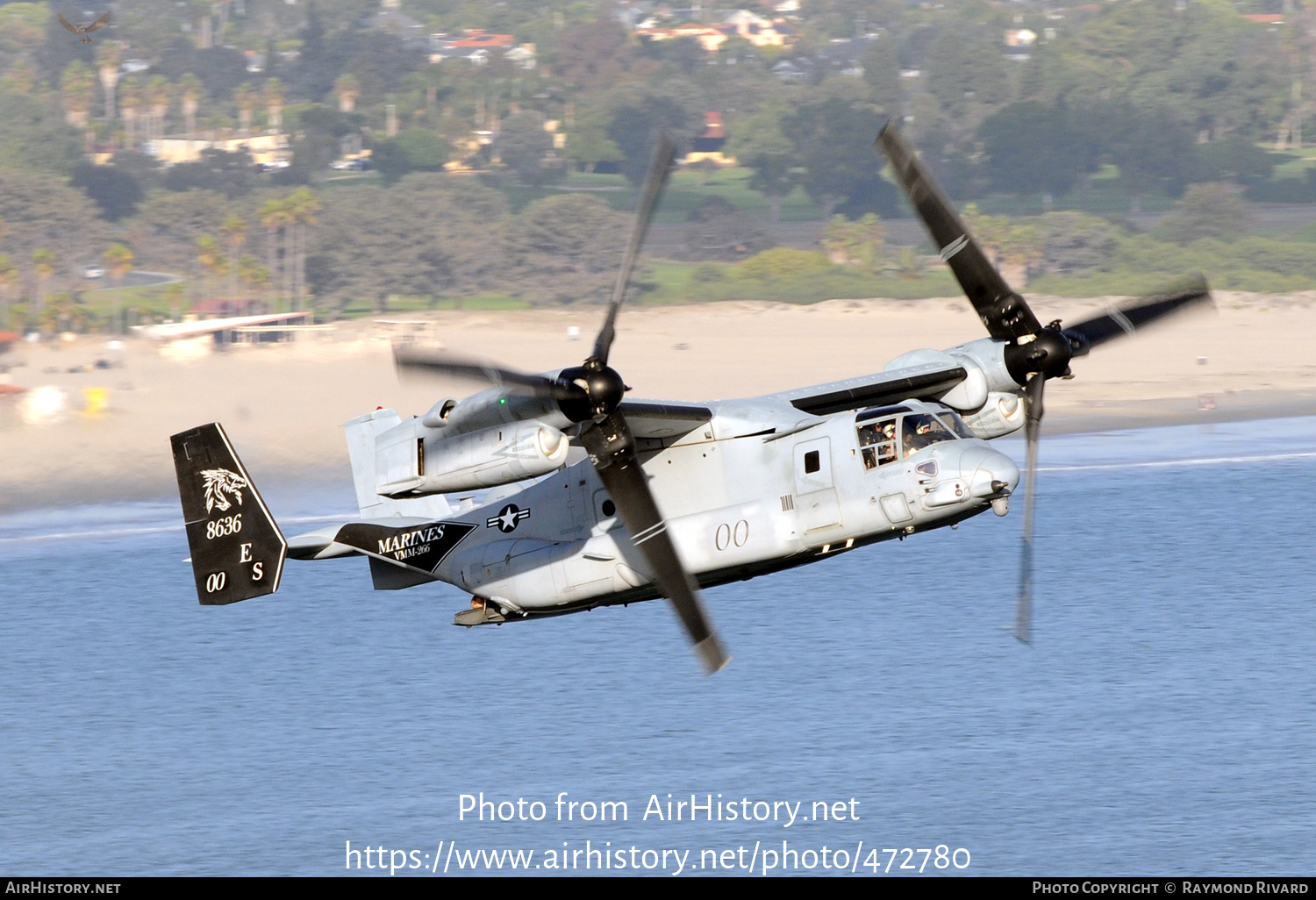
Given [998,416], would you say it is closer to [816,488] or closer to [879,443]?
[879,443]

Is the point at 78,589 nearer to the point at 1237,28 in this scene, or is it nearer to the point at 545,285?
the point at 545,285

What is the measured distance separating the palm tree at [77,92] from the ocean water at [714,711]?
10606 centimetres

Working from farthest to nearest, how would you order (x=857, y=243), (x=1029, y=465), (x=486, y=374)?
(x=857, y=243) < (x=1029, y=465) < (x=486, y=374)

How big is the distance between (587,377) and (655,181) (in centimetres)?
407

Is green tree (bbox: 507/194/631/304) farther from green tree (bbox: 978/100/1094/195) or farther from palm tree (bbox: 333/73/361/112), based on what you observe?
palm tree (bbox: 333/73/361/112)

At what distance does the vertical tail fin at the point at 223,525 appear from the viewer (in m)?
41.8

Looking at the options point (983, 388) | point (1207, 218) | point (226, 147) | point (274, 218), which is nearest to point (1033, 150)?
point (1207, 218)

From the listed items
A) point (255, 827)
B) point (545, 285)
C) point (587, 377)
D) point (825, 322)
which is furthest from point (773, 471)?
point (545, 285)

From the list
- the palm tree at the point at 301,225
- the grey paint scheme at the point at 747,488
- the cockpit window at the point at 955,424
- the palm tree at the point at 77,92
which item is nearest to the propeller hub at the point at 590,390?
the grey paint scheme at the point at 747,488

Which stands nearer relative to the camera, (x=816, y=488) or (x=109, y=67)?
(x=816, y=488)

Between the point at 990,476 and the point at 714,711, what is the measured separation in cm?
2999

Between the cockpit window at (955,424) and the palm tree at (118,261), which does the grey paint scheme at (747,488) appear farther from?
the palm tree at (118,261)

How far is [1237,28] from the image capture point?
19150 centimetres

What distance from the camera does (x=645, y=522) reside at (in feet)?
118
